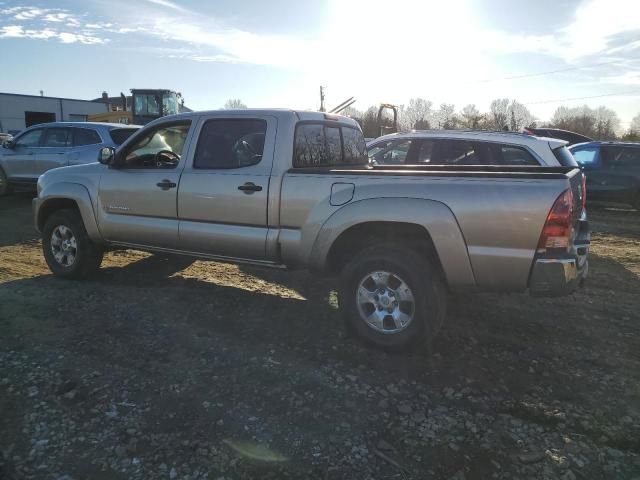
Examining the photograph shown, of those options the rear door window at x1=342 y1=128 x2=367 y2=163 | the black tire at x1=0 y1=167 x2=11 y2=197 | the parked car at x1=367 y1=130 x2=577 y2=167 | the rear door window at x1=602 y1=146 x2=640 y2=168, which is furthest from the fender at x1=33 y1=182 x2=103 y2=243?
the rear door window at x1=602 y1=146 x2=640 y2=168

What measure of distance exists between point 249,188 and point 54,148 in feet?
26.9

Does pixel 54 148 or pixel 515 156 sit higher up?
pixel 54 148

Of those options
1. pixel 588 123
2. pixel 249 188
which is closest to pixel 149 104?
pixel 249 188

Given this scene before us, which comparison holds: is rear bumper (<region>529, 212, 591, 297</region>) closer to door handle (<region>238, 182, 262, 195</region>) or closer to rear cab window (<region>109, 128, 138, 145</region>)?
door handle (<region>238, 182, 262, 195</region>)

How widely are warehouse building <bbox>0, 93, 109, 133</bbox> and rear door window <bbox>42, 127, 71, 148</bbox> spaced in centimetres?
4181

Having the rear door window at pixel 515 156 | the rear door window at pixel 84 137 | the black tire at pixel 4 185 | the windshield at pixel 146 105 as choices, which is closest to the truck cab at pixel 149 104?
the windshield at pixel 146 105

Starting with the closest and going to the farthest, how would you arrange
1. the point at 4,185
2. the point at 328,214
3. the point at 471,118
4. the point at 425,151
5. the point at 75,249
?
the point at 328,214
the point at 75,249
the point at 425,151
the point at 4,185
the point at 471,118

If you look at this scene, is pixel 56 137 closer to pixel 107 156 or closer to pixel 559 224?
pixel 107 156

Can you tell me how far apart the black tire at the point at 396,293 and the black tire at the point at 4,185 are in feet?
35.4

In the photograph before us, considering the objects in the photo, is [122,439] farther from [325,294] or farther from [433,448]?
[325,294]

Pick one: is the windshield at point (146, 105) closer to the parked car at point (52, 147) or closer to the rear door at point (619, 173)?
the parked car at point (52, 147)

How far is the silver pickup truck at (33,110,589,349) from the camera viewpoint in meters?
3.51

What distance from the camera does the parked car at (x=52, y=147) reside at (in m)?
10.3

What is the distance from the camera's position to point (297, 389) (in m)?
3.42
